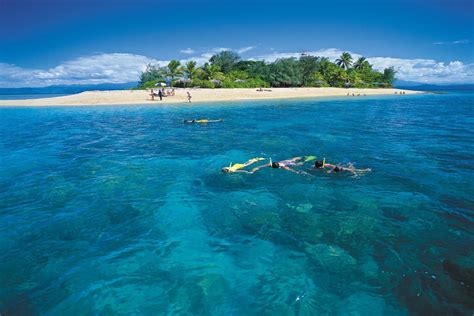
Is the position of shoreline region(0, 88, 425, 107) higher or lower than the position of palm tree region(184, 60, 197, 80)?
lower

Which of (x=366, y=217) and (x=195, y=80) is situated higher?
(x=195, y=80)

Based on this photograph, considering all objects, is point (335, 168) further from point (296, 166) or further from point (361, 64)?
point (361, 64)

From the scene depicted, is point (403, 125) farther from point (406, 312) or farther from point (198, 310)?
point (198, 310)

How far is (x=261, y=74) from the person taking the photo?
85.0 meters

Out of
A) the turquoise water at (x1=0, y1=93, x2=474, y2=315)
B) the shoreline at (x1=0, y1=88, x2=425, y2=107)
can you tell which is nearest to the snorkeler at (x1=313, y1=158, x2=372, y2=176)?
the turquoise water at (x1=0, y1=93, x2=474, y2=315)

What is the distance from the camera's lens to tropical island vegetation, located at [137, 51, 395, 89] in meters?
72.6

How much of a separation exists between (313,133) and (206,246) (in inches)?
774

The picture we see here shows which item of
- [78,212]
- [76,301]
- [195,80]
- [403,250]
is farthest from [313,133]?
[195,80]

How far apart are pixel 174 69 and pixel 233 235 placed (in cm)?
6891

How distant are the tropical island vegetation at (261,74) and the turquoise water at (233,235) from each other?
57.1m

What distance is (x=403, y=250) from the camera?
27.6ft

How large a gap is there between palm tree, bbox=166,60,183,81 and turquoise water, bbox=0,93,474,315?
56826mm

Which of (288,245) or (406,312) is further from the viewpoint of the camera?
(288,245)

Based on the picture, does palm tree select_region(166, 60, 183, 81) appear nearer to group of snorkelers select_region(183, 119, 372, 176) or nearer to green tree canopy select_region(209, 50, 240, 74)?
green tree canopy select_region(209, 50, 240, 74)
